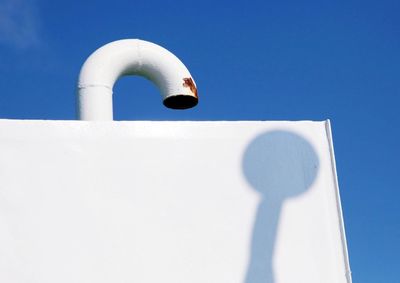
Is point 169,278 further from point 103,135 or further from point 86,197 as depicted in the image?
point 103,135

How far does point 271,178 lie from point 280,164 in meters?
0.18

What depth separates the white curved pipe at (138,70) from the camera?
645cm

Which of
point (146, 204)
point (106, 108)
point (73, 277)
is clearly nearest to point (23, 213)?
point (73, 277)

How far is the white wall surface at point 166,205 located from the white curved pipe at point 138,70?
124 centimetres

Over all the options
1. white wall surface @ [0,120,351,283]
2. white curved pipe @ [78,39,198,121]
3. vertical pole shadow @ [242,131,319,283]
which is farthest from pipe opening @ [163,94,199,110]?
vertical pole shadow @ [242,131,319,283]

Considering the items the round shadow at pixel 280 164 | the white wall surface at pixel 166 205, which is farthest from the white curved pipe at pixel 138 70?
the round shadow at pixel 280 164

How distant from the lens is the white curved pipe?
21.1ft

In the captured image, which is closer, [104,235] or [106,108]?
[104,235]

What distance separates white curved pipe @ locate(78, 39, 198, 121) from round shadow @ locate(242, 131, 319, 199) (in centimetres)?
152

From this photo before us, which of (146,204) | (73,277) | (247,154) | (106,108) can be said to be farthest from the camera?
(106,108)

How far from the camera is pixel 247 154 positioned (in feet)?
17.9

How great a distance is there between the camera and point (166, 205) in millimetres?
5129

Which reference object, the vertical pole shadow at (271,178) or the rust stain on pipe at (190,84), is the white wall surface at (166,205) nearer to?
the vertical pole shadow at (271,178)

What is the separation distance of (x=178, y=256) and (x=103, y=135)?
50.1 inches
